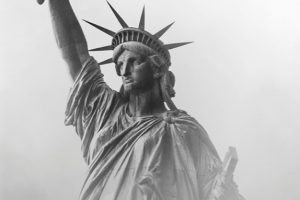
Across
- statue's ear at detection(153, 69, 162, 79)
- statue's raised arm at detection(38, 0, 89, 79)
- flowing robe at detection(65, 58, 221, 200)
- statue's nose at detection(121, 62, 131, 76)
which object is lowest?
flowing robe at detection(65, 58, 221, 200)

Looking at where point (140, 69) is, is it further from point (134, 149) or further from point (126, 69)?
point (134, 149)

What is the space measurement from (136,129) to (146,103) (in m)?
0.88

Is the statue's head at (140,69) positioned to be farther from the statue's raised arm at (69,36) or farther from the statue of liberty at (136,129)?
the statue's raised arm at (69,36)

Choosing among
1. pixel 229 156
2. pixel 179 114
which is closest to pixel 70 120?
pixel 179 114

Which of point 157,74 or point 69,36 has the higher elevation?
point 69,36

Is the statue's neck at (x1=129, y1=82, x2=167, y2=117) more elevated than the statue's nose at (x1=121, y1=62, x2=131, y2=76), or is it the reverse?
the statue's nose at (x1=121, y1=62, x2=131, y2=76)

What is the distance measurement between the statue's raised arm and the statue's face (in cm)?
89

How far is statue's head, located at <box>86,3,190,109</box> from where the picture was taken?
15.1 metres

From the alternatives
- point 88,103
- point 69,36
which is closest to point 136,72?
point 88,103

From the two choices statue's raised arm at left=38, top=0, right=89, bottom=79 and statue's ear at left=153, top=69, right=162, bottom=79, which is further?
statue's raised arm at left=38, top=0, right=89, bottom=79

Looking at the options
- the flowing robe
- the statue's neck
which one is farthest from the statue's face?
the flowing robe

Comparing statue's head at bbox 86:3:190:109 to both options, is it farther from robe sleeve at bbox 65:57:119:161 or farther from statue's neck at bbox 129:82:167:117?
robe sleeve at bbox 65:57:119:161

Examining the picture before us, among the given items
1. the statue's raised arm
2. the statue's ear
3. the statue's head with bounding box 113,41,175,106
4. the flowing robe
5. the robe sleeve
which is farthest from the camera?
the statue's raised arm

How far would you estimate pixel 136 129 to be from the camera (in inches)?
567
